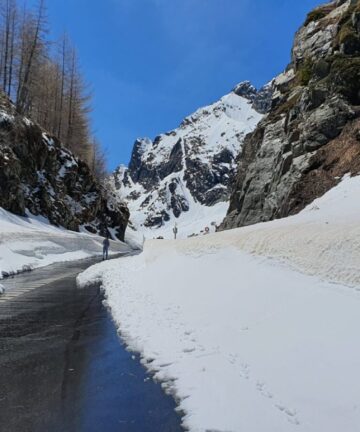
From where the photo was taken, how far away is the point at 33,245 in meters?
27.9

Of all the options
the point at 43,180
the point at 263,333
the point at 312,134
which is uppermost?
the point at 43,180

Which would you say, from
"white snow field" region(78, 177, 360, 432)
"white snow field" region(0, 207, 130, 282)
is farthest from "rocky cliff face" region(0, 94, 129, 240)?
"white snow field" region(78, 177, 360, 432)

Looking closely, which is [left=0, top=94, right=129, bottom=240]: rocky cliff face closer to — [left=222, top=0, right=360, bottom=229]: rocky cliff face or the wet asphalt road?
[left=222, top=0, right=360, bottom=229]: rocky cliff face

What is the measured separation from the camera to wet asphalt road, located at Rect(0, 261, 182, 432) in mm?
4336

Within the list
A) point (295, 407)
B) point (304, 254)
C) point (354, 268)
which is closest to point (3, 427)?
point (295, 407)

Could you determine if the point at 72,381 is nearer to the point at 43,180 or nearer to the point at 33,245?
the point at 33,245

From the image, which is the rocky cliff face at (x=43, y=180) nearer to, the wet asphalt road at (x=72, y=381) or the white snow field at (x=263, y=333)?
the white snow field at (x=263, y=333)

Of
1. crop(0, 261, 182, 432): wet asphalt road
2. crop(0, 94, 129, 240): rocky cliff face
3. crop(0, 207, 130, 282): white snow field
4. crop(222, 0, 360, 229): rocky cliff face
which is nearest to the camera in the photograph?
crop(0, 261, 182, 432): wet asphalt road

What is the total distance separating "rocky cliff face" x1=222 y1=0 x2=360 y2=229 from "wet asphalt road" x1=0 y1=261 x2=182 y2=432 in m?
13.0

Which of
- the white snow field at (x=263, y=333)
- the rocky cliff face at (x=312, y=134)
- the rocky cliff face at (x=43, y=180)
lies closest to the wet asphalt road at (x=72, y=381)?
the white snow field at (x=263, y=333)

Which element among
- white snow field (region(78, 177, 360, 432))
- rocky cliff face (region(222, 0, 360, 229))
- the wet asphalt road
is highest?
rocky cliff face (region(222, 0, 360, 229))

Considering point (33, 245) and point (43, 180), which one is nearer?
point (33, 245)

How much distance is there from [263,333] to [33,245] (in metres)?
24.0

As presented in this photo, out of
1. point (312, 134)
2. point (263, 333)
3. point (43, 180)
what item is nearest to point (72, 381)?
point (263, 333)
